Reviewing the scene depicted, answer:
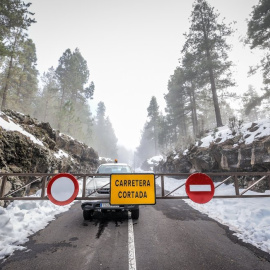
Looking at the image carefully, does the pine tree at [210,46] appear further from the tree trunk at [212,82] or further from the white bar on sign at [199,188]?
the white bar on sign at [199,188]

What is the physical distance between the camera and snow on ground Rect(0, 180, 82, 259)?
411 centimetres

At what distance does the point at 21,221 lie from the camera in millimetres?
5598

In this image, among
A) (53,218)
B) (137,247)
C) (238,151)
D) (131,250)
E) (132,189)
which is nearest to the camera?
(132,189)

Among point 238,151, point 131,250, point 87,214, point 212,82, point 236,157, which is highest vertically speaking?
point 212,82

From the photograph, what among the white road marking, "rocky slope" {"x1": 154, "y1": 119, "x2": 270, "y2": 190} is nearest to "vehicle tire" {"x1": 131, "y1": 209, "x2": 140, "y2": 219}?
the white road marking

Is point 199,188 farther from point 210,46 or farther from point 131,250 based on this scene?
point 210,46

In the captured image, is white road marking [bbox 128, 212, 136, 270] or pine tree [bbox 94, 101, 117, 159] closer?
→ white road marking [bbox 128, 212, 136, 270]

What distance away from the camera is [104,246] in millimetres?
4129

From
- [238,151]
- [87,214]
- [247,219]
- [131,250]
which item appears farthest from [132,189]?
[238,151]

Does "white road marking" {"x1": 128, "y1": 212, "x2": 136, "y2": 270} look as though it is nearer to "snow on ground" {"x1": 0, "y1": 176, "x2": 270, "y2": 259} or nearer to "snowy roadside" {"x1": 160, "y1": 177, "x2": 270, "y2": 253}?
"snow on ground" {"x1": 0, "y1": 176, "x2": 270, "y2": 259}

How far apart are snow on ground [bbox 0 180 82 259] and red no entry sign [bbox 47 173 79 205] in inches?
61.9

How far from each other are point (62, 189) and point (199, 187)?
305 centimetres

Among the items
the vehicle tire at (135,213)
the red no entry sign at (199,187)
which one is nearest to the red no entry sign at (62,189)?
the red no entry sign at (199,187)

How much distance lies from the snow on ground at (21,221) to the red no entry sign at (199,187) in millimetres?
4096
